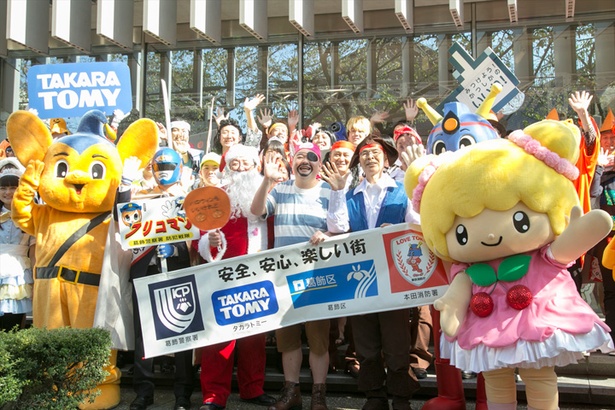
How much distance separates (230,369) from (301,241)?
119 cm

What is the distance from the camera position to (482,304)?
4562 millimetres

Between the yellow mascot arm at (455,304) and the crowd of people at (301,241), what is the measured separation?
2.91 feet

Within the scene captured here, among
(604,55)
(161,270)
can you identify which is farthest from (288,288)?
(604,55)

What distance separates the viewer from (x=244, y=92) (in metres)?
11.4

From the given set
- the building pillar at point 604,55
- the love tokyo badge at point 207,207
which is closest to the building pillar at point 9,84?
the love tokyo badge at point 207,207

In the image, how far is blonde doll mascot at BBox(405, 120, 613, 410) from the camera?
4.37 metres

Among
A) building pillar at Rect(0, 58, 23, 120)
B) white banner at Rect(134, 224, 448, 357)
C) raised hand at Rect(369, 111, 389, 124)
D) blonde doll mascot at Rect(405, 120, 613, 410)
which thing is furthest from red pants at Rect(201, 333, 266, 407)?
building pillar at Rect(0, 58, 23, 120)

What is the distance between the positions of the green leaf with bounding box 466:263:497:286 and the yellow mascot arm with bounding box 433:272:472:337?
7 cm

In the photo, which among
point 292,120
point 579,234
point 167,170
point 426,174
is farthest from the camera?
point 292,120

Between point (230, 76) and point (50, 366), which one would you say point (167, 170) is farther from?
point (230, 76)

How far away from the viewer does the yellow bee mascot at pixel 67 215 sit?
6.10m

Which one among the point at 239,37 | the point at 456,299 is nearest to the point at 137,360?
the point at 456,299

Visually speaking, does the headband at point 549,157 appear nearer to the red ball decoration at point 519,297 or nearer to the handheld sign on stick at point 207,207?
the red ball decoration at point 519,297

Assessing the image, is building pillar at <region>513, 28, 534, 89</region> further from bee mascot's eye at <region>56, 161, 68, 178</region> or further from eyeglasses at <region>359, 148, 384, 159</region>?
bee mascot's eye at <region>56, 161, 68, 178</region>
